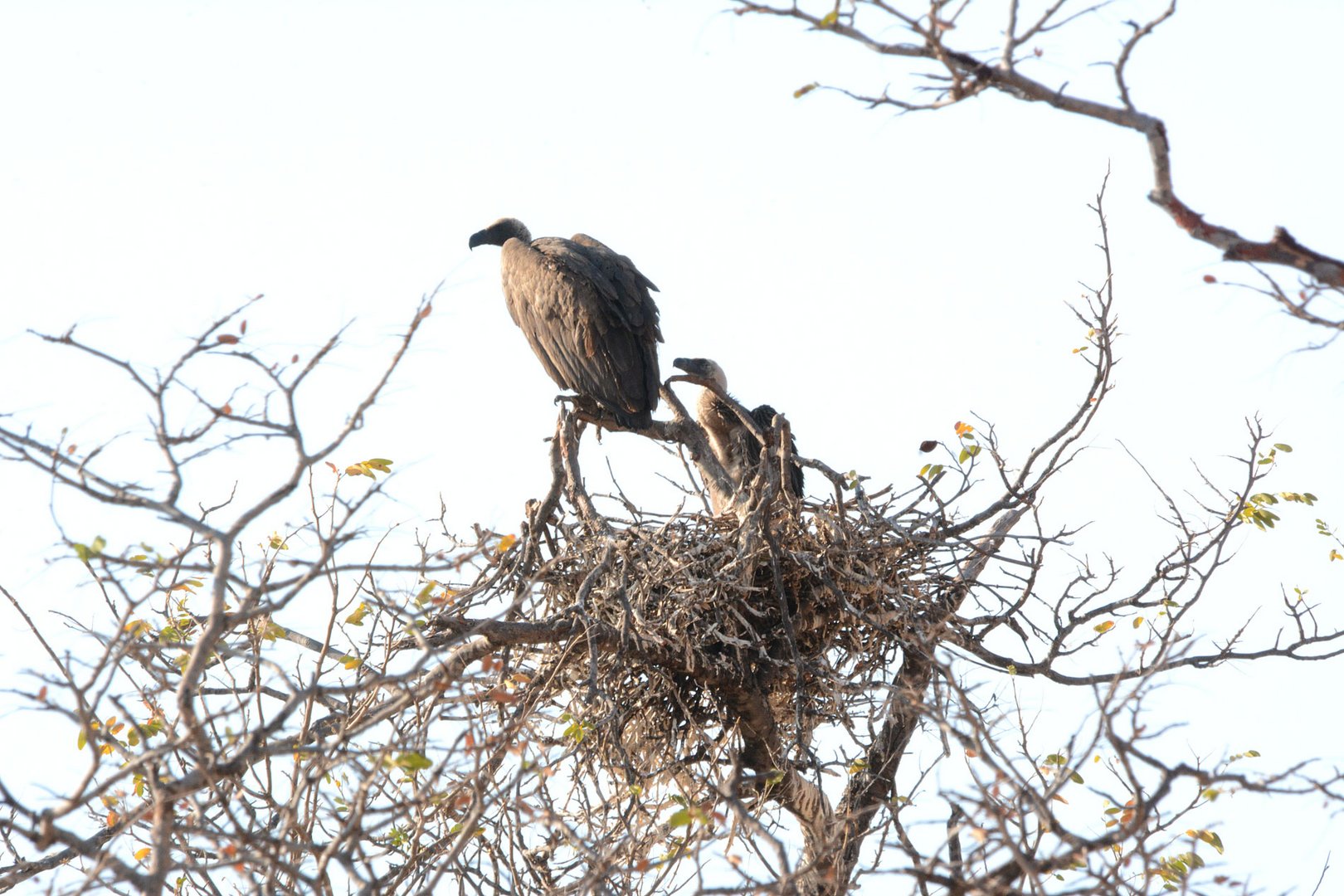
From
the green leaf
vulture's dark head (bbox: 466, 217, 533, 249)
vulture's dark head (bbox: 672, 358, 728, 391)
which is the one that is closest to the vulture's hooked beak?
vulture's dark head (bbox: 672, 358, 728, 391)

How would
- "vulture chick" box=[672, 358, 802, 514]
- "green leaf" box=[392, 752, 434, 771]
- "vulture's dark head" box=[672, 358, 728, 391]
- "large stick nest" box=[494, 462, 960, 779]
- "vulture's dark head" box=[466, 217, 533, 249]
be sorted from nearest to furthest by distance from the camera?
"green leaf" box=[392, 752, 434, 771] < "large stick nest" box=[494, 462, 960, 779] < "vulture chick" box=[672, 358, 802, 514] < "vulture's dark head" box=[672, 358, 728, 391] < "vulture's dark head" box=[466, 217, 533, 249]

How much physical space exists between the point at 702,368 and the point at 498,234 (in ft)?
6.96

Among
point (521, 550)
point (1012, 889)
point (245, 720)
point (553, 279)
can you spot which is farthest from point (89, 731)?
point (553, 279)

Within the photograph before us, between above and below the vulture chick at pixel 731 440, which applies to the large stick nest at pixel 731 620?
below

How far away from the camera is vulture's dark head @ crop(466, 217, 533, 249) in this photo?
9.27 meters

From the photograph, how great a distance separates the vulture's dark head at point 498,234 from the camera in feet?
30.4

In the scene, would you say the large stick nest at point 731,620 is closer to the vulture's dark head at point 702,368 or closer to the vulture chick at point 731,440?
the vulture chick at point 731,440

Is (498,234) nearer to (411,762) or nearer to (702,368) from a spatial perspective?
(702,368)

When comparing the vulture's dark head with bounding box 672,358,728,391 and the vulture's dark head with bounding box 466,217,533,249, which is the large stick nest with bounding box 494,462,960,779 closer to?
the vulture's dark head with bounding box 672,358,728,391

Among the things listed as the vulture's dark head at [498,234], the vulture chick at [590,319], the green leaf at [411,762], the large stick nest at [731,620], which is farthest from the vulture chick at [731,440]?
the green leaf at [411,762]

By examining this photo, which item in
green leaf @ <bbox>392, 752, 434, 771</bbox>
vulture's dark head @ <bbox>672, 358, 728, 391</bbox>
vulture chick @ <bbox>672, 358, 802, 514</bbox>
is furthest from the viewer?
vulture's dark head @ <bbox>672, 358, 728, 391</bbox>

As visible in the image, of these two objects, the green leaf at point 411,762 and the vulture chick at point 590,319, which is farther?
the vulture chick at point 590,319

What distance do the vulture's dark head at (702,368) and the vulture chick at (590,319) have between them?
46cm

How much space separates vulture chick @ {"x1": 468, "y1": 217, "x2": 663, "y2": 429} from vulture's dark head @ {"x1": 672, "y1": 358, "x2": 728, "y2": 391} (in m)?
0.46
